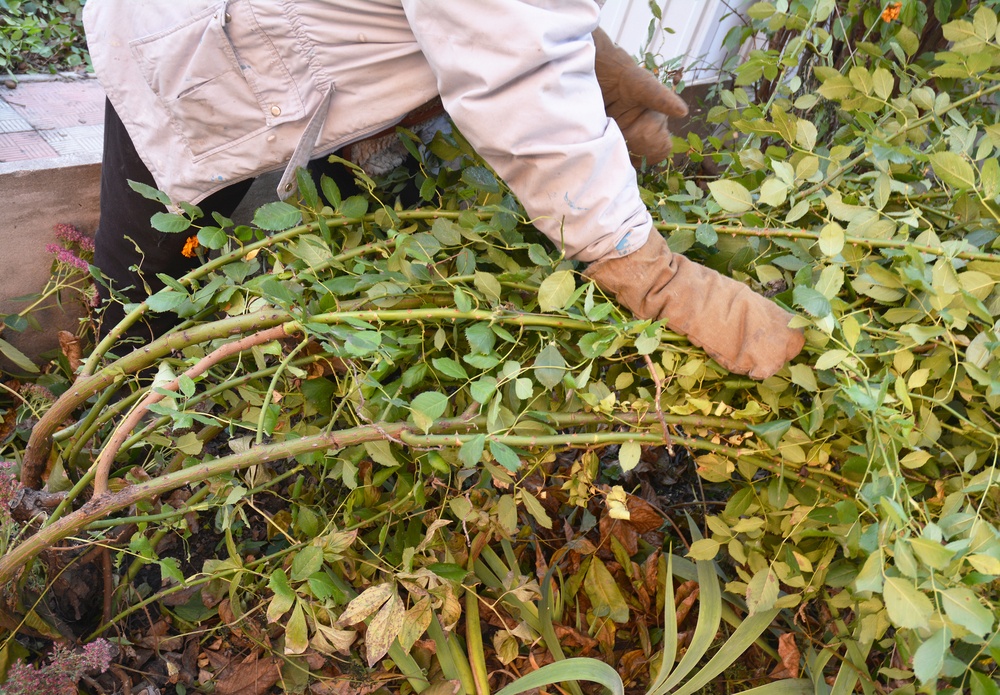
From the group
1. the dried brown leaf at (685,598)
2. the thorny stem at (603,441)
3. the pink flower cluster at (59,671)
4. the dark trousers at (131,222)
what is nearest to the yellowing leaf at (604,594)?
the dried brown leaf at (685,598)

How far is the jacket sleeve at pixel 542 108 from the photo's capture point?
45.4 inches

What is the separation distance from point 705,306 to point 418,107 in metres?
0.71

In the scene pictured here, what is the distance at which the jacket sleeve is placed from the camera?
1.15 metres

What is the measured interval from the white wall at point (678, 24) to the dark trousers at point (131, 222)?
2.28m

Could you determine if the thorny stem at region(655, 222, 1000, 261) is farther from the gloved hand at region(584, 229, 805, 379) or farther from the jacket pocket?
the jacket pocket

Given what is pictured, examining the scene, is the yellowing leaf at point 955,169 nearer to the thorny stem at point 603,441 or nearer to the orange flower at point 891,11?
the thorny stem at point 603,441

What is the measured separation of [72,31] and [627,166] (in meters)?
2.74

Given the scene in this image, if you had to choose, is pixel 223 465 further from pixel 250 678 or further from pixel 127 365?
pixel 250 678

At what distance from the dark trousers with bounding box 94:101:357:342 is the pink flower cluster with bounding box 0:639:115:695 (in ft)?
1.94

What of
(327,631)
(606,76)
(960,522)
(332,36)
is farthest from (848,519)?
(332,36)

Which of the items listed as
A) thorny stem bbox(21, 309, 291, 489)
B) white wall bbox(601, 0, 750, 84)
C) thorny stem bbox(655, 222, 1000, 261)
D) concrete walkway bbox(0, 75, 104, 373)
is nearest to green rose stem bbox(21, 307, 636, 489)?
thorny stem bbox(21, 309, 291, 489)

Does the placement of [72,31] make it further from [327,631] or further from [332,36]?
[327,631]

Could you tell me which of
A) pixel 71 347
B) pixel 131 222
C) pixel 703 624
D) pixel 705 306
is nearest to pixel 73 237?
pixel 71 347

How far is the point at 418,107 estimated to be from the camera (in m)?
1.51
